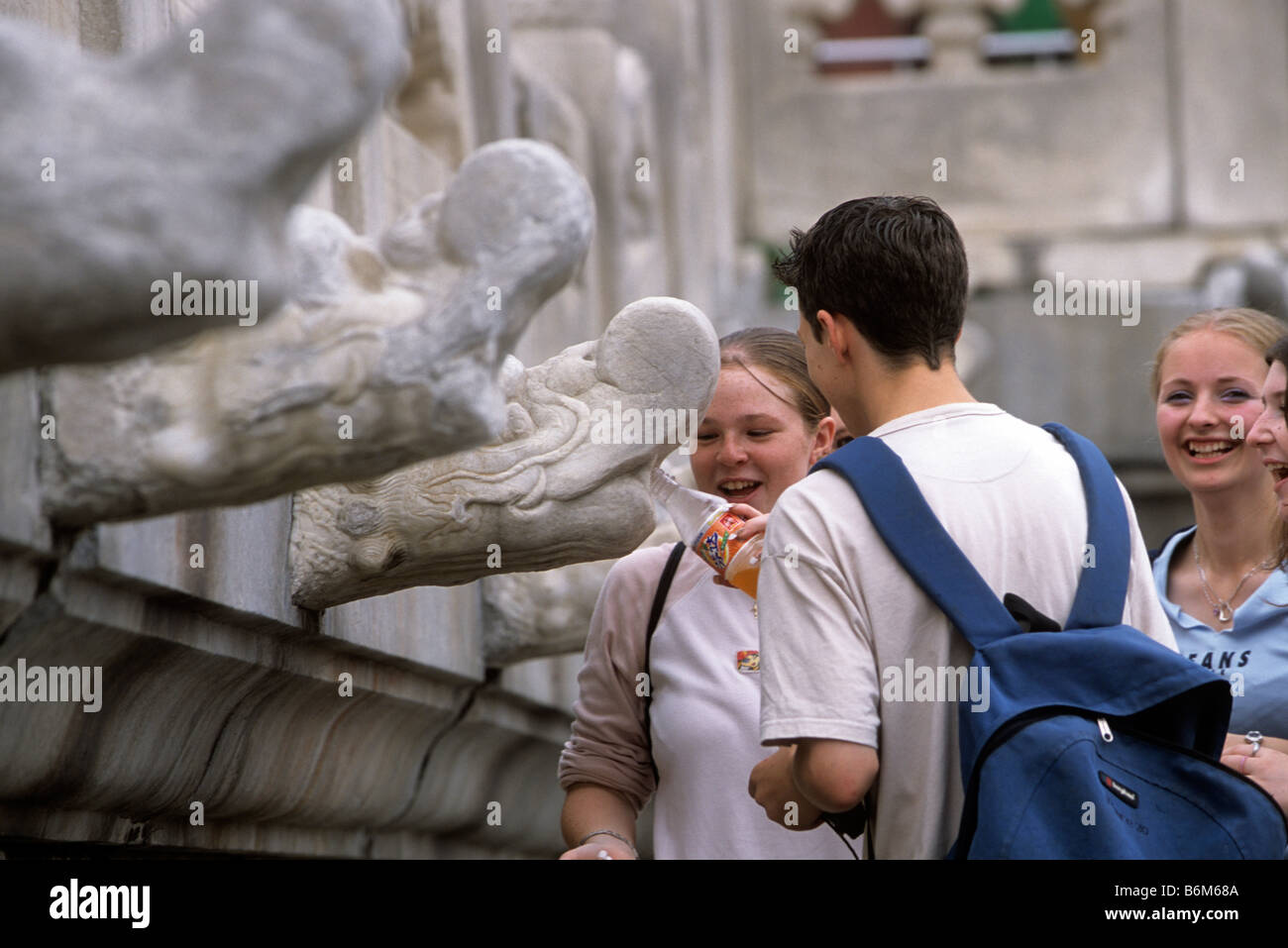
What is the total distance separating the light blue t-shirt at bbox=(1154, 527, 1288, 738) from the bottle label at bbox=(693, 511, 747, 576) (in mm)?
→ 702

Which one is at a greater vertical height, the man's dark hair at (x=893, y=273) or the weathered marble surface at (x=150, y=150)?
the weathered marble surface at (x=150, y=150)

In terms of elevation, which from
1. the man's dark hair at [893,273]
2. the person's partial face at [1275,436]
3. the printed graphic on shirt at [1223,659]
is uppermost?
the man's dark hair at [893,273]

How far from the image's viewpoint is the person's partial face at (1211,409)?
11.2ft

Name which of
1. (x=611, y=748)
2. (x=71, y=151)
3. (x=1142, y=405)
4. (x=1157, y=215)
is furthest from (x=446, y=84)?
(x=1157, y=215)

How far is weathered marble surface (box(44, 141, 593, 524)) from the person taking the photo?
2211mm

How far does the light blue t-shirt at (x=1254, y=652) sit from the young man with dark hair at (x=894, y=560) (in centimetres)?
65

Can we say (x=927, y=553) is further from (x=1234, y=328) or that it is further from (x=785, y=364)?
(x=1234, y=328)

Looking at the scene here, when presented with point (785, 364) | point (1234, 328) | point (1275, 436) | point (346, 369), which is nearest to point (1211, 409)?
point (1234, 328)

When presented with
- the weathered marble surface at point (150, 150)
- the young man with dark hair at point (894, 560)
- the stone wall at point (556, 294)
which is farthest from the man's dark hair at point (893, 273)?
the weathered marble surface at point (150, 150)

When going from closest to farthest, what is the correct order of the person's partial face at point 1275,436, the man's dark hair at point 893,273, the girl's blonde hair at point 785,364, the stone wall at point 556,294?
the man's dark hair at point 893,273 → the stone wall at point 556,294 → the person's partial face at point 1275,436 → the girl's blonde hair at point 785,364

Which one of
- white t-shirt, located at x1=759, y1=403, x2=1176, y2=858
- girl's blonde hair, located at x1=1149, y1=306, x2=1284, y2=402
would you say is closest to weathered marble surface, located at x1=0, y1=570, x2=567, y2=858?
white t-shirt, located at x1=759, y1=403, x2=1176, y2=858

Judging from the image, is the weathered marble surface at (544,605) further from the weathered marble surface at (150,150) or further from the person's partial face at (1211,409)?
the weathered marble surface at (150,150)

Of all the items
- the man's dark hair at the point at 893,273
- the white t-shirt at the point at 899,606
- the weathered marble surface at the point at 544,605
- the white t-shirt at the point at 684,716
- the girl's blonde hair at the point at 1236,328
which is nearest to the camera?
the white t-shirt at the point at 899,606

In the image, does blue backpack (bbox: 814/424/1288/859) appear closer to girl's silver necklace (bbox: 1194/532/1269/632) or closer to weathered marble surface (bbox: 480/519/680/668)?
girl's silver necklace (bbox: 1194/532/1269/632)
